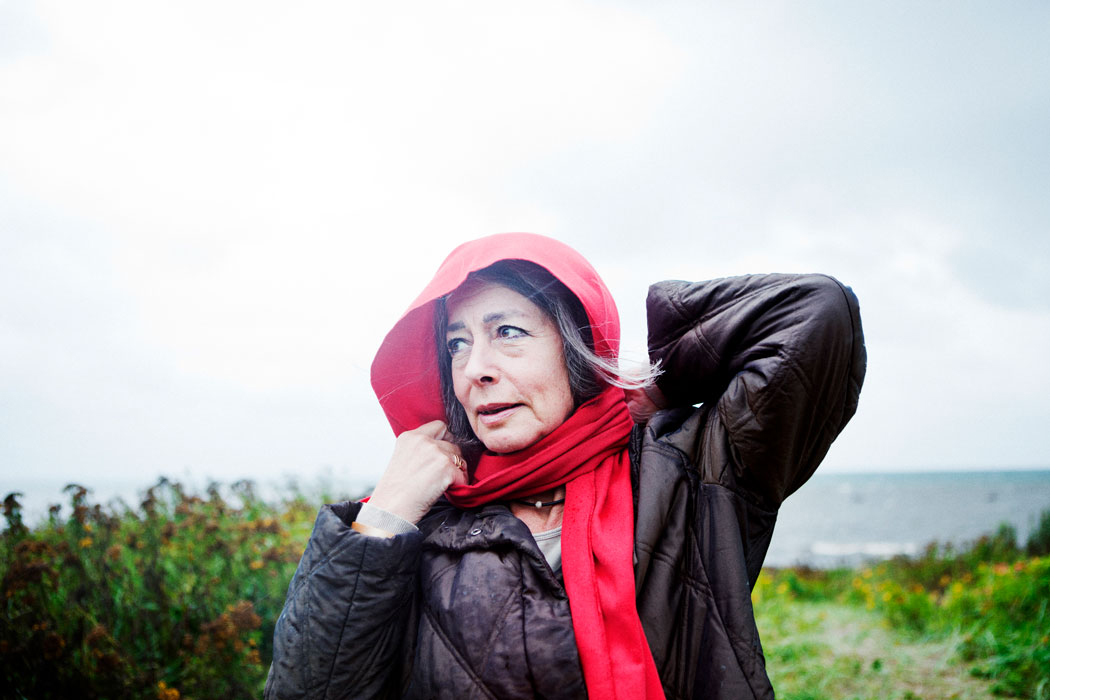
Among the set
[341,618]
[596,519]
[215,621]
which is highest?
[596,519]

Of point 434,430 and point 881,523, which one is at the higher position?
point 434,430

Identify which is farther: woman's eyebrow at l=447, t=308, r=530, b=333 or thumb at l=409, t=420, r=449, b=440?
thumb at l=409, t=420, r=449, b=440

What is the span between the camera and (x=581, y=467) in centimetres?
177

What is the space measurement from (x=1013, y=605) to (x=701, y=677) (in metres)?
4.39

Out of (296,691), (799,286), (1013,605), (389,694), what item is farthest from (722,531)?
(1013,605)

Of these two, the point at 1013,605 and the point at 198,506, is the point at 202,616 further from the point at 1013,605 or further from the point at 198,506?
the point at 1013,605

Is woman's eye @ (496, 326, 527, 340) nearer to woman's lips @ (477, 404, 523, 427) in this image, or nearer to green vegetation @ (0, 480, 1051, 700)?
woman's lips @ (477, 404, 523, 427)

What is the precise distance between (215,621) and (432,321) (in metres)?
1.92

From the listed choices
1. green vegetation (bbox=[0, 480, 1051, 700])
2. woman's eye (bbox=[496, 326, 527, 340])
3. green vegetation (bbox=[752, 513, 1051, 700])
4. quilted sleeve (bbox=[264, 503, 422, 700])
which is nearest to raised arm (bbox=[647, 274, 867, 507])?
woman's eye (bbox=[496, 326, 527, 340])

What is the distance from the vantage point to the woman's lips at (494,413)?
1.79 metres

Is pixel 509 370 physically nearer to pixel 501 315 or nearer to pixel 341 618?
pixel 501 315

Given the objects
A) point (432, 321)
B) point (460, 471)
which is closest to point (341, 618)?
point (460, 471)

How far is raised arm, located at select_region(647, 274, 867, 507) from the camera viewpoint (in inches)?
59.7

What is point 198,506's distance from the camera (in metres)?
3.86
